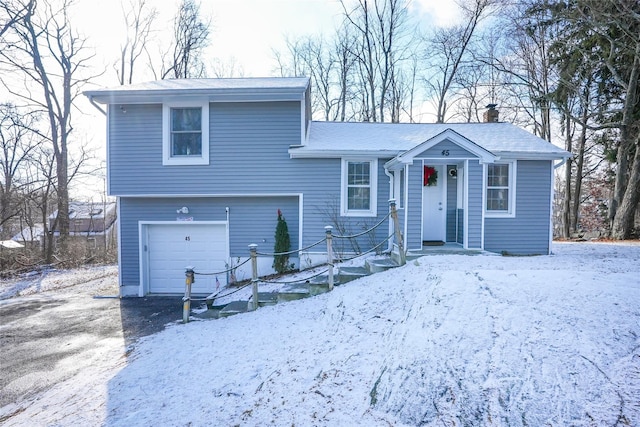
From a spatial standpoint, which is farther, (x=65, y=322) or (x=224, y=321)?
(x=65, y=322)

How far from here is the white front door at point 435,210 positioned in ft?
28.9

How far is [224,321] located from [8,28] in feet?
56.8

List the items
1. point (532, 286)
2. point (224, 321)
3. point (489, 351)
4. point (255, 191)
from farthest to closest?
point (255, 191)
point (224, 321)
point (532, 286)
point (489, 351)

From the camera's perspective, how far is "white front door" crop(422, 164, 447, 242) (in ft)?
28.9

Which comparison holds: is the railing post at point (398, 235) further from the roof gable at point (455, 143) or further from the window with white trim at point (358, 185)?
the window with white trim at point (358, 185)

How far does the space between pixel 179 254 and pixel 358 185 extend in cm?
539

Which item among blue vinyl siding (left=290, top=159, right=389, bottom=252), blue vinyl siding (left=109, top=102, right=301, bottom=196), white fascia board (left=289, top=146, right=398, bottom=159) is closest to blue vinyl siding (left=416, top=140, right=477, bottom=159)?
white fascia board (left=289, top=146, right=398, bottom=159)

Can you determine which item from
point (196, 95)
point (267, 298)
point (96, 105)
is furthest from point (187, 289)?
point (96, 105)

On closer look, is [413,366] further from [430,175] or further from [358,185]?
[430,175]

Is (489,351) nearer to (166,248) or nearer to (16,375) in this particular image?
(16,375)

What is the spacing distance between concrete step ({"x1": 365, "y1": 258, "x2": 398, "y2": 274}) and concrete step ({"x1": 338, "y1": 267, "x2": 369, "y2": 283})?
13 cm

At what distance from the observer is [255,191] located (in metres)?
8.95

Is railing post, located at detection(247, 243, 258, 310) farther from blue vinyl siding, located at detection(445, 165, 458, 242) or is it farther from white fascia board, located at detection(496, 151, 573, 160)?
white fascia board, located at detection(496, 151, 573, 160)

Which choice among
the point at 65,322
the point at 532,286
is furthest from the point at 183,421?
the point at 65,322
